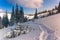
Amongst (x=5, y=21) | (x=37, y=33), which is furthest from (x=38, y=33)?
(x=5, y=21)

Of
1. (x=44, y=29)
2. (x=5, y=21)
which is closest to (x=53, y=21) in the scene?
(x=44, y=29)

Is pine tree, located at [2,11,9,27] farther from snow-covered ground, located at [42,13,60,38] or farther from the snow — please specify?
snow-covered ground, located at [42,13,60,38]

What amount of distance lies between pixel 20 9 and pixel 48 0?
0.27m

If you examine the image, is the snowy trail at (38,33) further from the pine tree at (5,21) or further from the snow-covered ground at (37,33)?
the pine tree at (5,21)

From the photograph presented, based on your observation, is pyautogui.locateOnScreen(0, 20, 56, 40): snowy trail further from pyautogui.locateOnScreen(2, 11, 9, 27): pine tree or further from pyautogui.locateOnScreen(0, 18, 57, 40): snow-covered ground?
pyautogui.locateOnScreen(2, 11, 9, 27): pine tree

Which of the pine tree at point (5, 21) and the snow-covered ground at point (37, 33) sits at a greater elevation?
the pine tree at point (5, 21)

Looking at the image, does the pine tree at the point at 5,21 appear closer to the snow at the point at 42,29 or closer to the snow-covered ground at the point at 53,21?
the snow at the point at 42,29

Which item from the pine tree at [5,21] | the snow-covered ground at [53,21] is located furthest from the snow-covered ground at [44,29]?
the pine tree at [5,21]

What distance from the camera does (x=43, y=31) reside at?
44.6 inches

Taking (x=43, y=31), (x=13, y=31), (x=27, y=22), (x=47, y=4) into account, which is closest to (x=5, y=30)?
(x=13, y=31)

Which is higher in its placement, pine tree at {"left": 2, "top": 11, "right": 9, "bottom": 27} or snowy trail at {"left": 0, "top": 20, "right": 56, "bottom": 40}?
pine tree at {"left": 2, "top": 11, "right": 9, "bottom": 27}

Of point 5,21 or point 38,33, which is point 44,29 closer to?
point 38,33

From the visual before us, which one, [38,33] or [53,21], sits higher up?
[53,21]

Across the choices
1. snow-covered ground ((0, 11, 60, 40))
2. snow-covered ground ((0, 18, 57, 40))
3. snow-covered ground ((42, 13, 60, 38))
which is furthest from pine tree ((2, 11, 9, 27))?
snow-covered ground ((42, 13, 60, 38))
